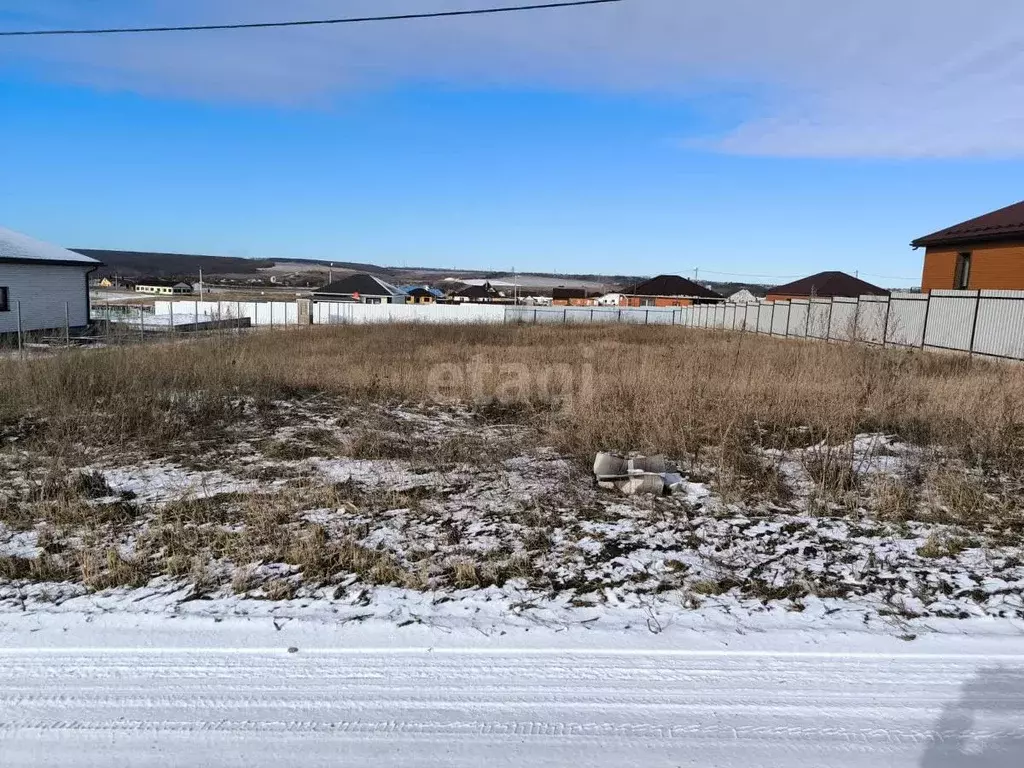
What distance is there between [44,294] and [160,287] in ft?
348

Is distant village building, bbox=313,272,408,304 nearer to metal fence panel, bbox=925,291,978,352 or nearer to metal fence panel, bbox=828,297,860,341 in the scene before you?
metal fence panel, bbox=828,297,860,341

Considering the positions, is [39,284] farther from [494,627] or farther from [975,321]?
[975,321]

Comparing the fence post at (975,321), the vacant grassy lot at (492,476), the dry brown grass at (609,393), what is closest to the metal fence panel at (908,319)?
the fence post at (975,321)

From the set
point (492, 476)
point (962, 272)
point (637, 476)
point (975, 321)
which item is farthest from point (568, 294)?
point (637, 476)

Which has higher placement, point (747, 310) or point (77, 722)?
point (747, 310)

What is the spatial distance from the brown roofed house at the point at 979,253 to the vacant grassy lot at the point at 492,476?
12128 millimetres

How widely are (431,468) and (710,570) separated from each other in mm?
2886

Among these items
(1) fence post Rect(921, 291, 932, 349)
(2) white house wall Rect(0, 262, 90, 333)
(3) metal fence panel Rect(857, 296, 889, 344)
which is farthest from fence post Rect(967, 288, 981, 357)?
(2) white house wall Rect(0, 262, 90, 333)

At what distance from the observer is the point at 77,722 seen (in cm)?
244

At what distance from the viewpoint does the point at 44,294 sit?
24.8 meters

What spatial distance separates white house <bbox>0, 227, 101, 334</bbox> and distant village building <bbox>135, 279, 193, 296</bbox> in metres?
89.8

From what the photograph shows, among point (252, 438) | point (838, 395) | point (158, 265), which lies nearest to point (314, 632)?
point (252, 438)

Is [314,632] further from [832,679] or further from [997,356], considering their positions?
[997,356]

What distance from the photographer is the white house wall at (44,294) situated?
23.2 meters
